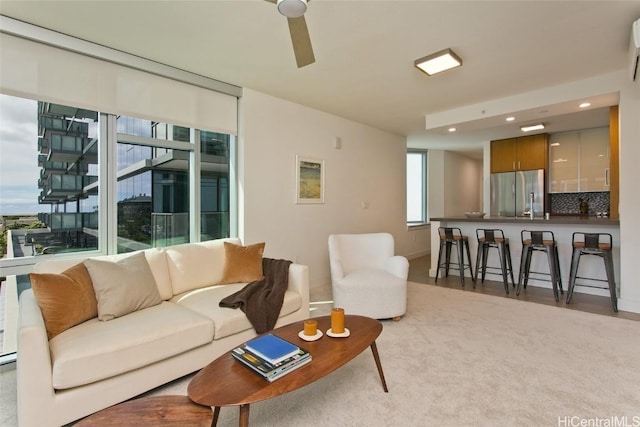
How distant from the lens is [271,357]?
1.57 m

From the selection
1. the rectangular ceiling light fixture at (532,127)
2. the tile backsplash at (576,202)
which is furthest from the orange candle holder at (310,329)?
the tile backsplash at (576,202)

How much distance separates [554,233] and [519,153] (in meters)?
2.33

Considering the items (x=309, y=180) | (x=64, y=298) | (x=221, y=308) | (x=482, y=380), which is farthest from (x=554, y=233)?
(x=64, y=298)

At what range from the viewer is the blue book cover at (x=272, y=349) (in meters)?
1.58

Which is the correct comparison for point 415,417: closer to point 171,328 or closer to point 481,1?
point 171,328

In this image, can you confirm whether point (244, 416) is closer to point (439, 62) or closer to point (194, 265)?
point (194, 265)

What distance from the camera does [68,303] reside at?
6.39ft

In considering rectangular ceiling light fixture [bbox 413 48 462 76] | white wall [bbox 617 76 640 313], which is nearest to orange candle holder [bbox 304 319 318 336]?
rectangular ceiling light fixture [bbox 413 48 462 76]

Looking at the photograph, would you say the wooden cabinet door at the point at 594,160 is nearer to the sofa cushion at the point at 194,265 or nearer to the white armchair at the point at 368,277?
the white armchair at the point at 368,277

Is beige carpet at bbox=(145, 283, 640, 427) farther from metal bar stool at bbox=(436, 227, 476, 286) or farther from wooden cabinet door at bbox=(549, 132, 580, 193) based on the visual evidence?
wooden cabinet door at bbox=(549, 132, 580, 193)

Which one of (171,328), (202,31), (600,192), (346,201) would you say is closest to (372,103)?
(346,201)

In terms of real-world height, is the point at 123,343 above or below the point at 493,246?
below

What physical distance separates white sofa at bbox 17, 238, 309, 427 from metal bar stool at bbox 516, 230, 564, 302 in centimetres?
324

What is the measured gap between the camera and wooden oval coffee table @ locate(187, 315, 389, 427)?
1336mm
